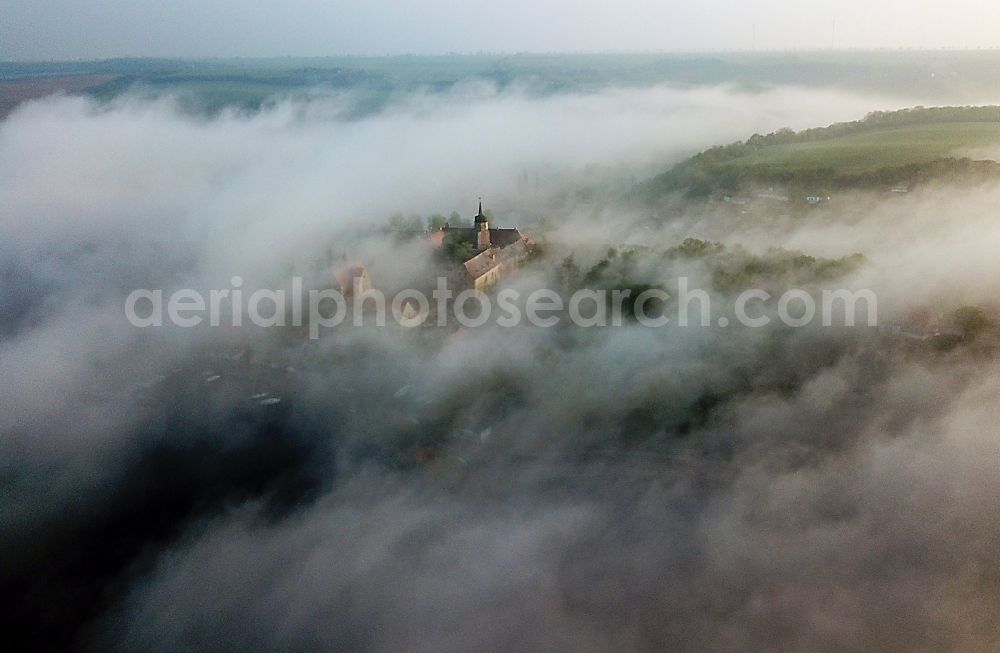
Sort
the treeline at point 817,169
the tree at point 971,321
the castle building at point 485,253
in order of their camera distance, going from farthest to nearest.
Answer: the treeline at point 817,169 → the castle building at point 485,253 → the tree at point 971,321

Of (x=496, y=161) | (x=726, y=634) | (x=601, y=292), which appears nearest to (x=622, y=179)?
(x=496, y=161)

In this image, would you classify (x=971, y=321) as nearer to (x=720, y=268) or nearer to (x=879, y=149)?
(x=720, y=268)

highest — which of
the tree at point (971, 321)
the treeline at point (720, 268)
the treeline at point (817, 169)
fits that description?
the treeline at point (817, 169)

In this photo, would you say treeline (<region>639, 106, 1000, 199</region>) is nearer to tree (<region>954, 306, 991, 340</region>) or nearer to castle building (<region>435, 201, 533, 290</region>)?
tree (<region>954, 306, 991, 340</region>)

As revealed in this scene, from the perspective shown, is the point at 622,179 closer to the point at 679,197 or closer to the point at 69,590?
the point at 679,197

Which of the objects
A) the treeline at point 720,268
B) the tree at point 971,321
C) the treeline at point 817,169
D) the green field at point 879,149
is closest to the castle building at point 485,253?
the treeline at point 720,268

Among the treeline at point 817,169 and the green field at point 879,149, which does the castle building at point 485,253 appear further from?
the green field at point 879,149

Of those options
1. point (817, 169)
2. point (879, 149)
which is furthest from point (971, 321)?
Result: point (879, 149)

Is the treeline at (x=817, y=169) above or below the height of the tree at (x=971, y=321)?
above
